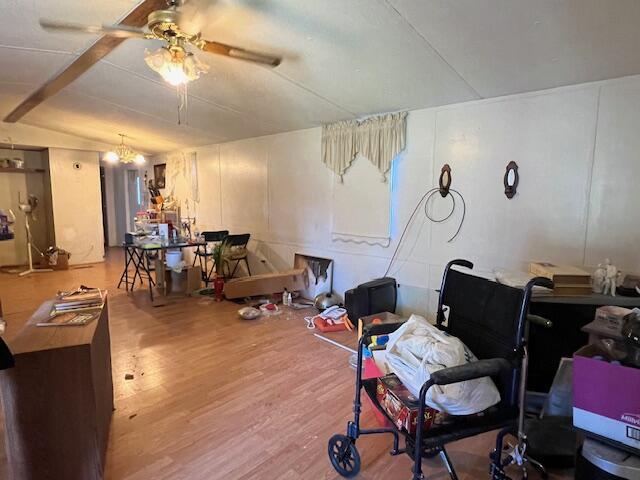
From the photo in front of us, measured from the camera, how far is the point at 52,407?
1.48 m

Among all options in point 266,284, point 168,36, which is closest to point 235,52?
point 168,36

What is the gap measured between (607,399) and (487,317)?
53 cm

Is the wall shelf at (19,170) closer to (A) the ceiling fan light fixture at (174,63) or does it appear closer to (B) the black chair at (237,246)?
(B) the black chair at (237,246)

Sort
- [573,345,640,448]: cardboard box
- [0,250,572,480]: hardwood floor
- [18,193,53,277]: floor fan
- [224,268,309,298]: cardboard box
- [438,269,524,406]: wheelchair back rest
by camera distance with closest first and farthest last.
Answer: [573,345,640,448]: cardboard box < [438,269,524,406]: wheelchair back rest < [0,250,572,480]: hardwood floor < [224,268,309,298]: cardboard box < [18,193,53,277]: floor fan

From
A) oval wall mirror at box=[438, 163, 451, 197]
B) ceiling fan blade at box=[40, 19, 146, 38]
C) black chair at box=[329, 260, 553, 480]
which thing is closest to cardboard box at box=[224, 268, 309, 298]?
oval wall mirror at box=[438, 163, 451, 197]

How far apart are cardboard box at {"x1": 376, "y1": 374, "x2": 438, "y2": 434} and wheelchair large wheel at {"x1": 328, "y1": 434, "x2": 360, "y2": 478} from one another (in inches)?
12.0

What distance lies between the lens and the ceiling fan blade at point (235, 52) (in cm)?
218

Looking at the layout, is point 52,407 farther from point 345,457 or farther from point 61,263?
point 61,263

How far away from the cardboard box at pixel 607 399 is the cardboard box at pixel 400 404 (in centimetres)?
65

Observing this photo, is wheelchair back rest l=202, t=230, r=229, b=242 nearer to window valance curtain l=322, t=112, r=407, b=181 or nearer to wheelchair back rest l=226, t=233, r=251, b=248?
wheelchair back rest l=226, t=233, r=251, b=248

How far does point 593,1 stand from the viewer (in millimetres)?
1753

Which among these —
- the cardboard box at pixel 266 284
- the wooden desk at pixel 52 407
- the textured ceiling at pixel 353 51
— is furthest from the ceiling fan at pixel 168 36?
the cardboard box at pixel 266 284

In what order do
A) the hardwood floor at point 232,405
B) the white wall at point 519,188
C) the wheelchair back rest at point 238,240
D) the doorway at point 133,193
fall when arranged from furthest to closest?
the doorway at point 133,193 → the wheelchair back rest at point 238,240 → the white wall at point 519,188 → the hardwood floor at point 232,405

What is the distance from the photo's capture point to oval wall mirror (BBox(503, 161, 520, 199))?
2.93 metres
